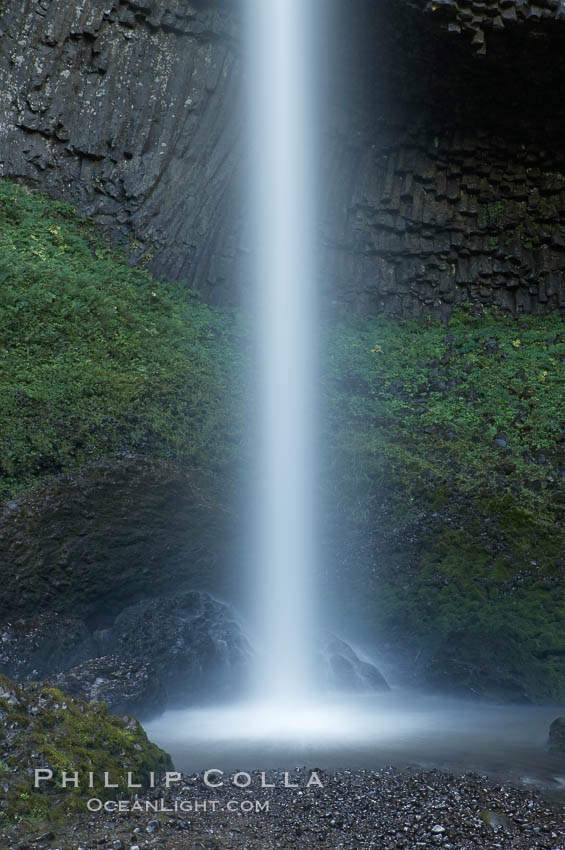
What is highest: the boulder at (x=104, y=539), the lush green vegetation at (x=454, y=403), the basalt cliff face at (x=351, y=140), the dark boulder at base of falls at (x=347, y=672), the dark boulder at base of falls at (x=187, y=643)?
the basalt cliff face at (x=351, y=140)

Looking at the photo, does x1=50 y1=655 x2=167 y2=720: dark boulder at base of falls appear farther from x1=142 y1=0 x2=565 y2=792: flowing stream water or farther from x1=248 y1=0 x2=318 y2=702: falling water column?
x1=248 y1=0 x2=318 y2=702: falling water column

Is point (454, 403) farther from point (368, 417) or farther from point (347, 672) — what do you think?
point (347, 672)

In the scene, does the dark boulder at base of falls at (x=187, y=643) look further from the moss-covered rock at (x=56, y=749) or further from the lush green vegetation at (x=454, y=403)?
the lush green vegetation at (x=454, y=403)

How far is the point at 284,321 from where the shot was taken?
1383 centimetres

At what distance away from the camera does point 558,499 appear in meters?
9.70

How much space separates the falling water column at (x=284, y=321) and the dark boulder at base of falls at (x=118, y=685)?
5.05 ft

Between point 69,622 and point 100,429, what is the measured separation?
2.75 m

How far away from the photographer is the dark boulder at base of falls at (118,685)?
5793 mm

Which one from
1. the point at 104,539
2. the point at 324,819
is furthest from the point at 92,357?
the point at 324,819

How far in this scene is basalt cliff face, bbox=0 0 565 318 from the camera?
1421 cm

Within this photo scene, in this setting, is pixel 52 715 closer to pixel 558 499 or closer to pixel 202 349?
pixel 558 499

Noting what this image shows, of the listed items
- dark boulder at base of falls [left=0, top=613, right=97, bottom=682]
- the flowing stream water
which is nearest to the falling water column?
the flowing stream water

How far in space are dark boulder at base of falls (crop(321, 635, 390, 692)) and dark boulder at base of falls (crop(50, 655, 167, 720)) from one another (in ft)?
6.00

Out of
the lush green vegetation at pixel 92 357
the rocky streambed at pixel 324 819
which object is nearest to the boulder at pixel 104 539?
the lush green vegetation at pixel 92 357
